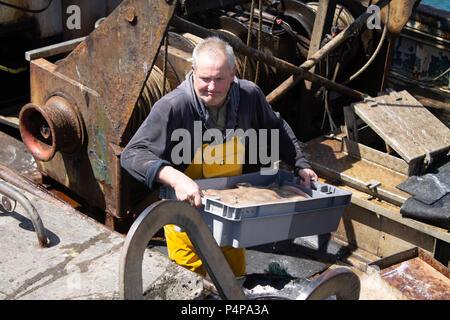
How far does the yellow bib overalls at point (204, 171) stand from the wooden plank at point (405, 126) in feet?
5.36

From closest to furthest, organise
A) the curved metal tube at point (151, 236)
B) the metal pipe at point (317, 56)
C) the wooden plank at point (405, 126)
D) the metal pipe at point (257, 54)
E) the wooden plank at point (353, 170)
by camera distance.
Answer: the curved metal tube at point (151, 236), the metal pipe at point (257, 54), the wooden plank at point (353, 170), the wooden plank at point (405, 126), the metal pipe at point (317, 56)

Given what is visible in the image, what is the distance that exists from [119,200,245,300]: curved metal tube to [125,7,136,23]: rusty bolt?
1.76 metres

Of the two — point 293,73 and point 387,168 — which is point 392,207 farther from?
point 293,73

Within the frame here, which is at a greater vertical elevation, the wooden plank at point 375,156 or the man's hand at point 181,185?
the man's hand at point 181,185

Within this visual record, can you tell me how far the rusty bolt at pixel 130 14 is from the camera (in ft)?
12.5

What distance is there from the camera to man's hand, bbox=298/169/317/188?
3705 mm

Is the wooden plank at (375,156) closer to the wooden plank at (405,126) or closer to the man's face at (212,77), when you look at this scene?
the wooden plank at (405,126)

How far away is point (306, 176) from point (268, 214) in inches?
17.8

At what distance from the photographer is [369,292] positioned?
11.0 ft

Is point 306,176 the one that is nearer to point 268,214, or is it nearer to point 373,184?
point 268,214

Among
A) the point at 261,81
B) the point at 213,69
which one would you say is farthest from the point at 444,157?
the point at 213,69

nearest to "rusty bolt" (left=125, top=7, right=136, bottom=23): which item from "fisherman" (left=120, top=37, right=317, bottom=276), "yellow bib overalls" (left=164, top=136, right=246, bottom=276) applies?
"fisherman" (left=120, top=37, right=317, bottom=276)

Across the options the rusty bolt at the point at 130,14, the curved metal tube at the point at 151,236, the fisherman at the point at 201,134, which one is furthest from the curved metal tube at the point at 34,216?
the rusty bolt at the point at 130,14

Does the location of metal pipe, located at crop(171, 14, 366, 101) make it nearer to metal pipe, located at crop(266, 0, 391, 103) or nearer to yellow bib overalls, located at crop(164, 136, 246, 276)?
metal pipe, located at crop(266, 0, 391, 103)
